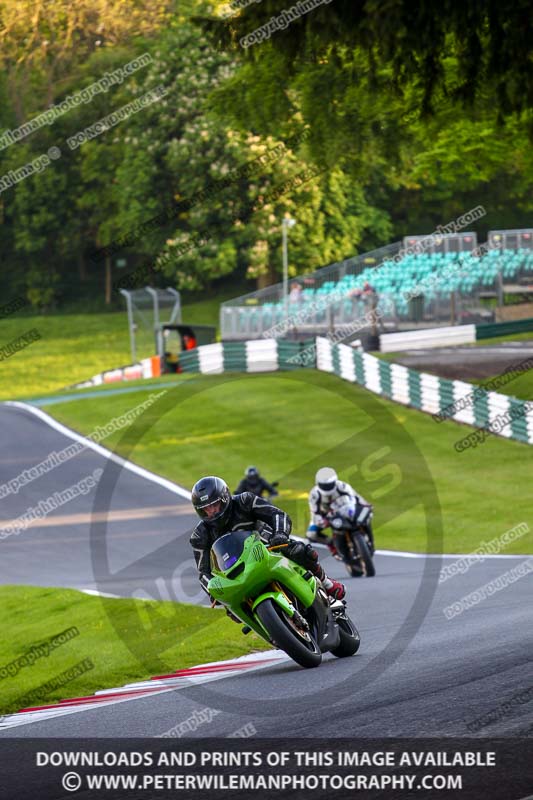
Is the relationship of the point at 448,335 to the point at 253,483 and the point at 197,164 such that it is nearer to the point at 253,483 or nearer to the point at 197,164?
the point at 253,483

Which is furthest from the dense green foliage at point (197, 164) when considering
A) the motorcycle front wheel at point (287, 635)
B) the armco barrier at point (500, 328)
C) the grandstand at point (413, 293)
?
the motorcycle front wheel at point (287, 635)

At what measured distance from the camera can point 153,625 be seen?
15219 millimetres

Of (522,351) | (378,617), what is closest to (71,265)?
(522,351)

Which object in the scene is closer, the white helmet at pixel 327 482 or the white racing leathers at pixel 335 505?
the white racing leathers at pixel 335 505

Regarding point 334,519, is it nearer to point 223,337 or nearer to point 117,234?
point 223,337

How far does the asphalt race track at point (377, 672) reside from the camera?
7.90m

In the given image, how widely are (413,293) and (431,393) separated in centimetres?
1331

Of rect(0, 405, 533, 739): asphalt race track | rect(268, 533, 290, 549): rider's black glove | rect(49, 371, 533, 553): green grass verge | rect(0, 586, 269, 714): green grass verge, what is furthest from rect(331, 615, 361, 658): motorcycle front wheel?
rect(49, 371, 533, 553): green grass verge

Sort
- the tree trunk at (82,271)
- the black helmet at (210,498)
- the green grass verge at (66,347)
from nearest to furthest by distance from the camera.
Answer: the black helmet at (210,498)
the green grass verge at (66,347)
the tree trunk at (82,271)

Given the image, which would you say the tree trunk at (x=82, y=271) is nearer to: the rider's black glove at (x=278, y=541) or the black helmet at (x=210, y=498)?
the black helmet at (x=210, y=498)

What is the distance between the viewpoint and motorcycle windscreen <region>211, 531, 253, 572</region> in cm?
974

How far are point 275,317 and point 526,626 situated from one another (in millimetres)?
36696

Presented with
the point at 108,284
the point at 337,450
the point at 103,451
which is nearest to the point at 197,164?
the point at 108,284

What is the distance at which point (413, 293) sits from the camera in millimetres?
45625
